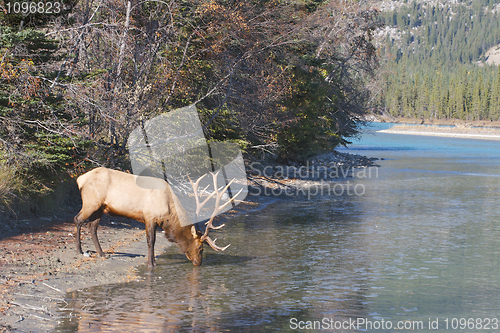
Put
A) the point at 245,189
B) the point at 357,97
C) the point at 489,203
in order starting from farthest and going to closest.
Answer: the point at 357,97, the point at 245,189, the point at 489,203

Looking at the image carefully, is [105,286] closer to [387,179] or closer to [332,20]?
[387,179]

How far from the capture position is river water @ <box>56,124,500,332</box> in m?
9.14

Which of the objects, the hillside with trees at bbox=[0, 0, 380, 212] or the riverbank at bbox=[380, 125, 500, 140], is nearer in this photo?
the hillside with trees at bbox=[0, 0, 380, 212]

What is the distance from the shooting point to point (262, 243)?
15.6 m

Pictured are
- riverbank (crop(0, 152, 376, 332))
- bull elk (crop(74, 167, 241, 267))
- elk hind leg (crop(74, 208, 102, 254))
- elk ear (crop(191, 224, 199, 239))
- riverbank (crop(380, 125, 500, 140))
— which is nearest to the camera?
riverbank (crop(0, 152, 376, 332))

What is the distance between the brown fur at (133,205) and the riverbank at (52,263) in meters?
0.60

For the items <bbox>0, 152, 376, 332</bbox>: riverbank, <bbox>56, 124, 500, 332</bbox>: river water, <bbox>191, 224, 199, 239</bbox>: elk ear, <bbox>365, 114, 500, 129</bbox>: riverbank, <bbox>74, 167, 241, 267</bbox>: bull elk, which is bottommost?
<bbox>365, 114, 500, 129</bbox>: riverbank

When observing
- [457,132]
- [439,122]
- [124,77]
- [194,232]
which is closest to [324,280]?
[194,232]

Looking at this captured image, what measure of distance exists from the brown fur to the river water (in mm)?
878

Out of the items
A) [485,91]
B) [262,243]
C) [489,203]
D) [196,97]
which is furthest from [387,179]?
[485,91]

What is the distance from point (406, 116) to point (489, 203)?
162396 mm

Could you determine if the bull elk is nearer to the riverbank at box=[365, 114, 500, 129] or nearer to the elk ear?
the elk ear

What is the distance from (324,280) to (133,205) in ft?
14.8

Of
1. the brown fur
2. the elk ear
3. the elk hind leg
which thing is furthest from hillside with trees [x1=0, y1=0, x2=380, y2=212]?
the elk ear
